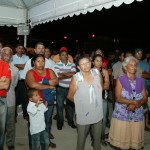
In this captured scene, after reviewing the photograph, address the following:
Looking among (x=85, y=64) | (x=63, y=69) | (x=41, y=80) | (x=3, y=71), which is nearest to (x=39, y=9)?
(x=63, y=69)

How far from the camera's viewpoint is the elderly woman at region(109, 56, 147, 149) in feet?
15.0

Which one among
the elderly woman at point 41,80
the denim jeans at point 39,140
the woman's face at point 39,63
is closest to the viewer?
the denim jeans at point 39,140

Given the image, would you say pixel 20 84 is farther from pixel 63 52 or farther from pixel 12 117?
pixel 12 117

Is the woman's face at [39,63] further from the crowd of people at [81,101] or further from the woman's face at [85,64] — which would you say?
the woman's face at [85,64]

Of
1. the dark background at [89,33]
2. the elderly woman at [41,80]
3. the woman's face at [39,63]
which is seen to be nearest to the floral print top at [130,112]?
the elderly woman at [41,80]

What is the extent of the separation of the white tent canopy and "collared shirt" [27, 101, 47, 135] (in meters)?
2.57

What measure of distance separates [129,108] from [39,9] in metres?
4.34

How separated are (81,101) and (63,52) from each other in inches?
108

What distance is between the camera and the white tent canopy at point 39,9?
551cm

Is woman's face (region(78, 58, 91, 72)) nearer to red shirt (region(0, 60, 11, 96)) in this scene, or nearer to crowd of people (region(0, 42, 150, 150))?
crowd of people (region(0, 42, 150, 150))

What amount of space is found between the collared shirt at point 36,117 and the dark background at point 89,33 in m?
12.0

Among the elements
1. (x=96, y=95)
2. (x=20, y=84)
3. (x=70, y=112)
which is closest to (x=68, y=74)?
(x=70, y=112)

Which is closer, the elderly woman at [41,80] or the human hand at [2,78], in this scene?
the human hand at [2,78]

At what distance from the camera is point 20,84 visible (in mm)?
7227
